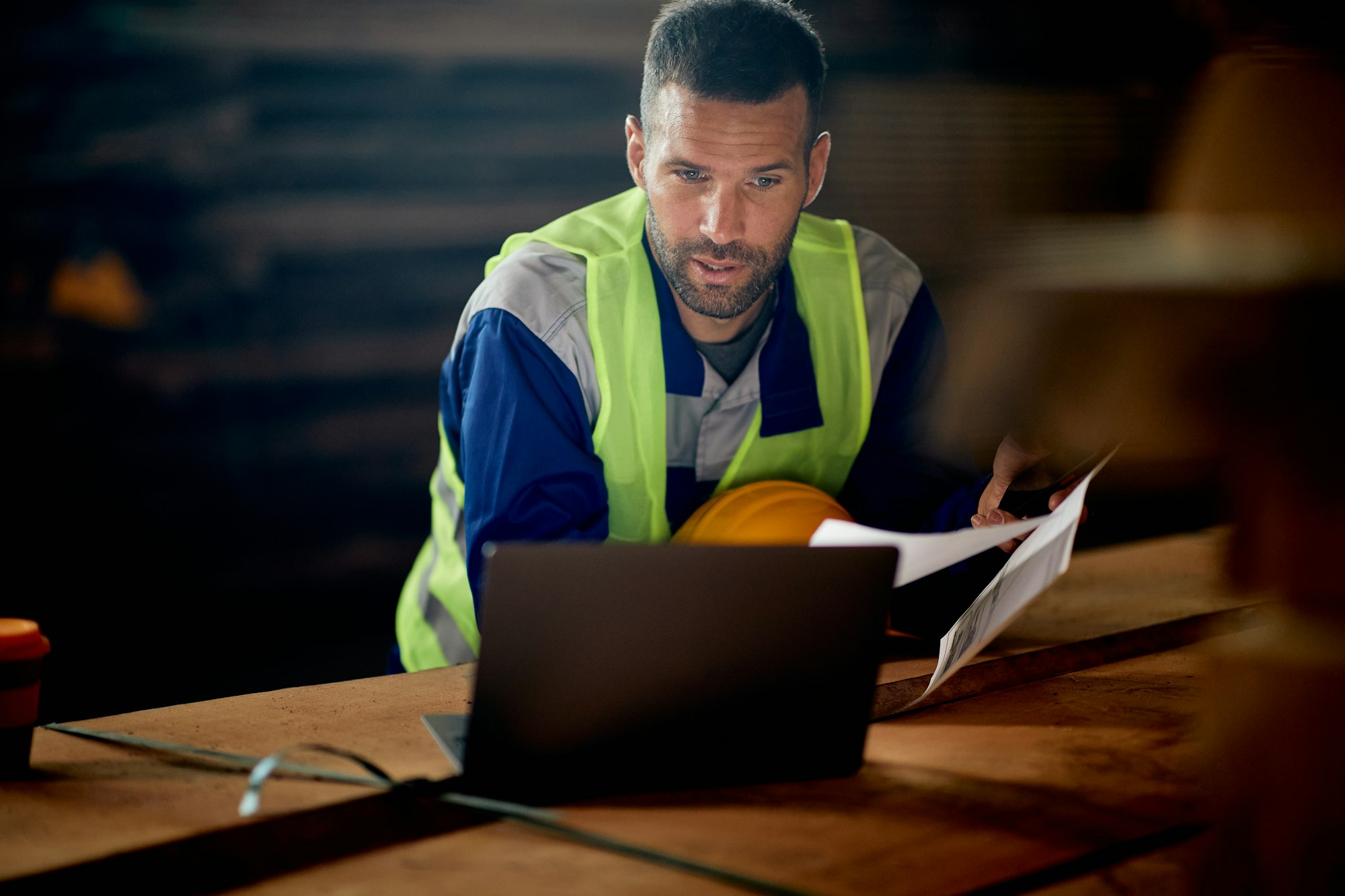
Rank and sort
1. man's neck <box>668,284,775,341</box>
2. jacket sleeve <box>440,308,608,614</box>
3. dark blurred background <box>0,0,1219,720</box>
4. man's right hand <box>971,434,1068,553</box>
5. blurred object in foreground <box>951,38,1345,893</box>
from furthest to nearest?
dark blurred background <box>0,0,1219,720</box> → man's neck <box>668,284,775,341</box> → jacket sleeve <box>440,308,608,614</box> → man's right hand <box>971,434,1068,553</box> → blurred object in foreground <box>951,38,1345,893</box>

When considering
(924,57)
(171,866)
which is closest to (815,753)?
(171,866)

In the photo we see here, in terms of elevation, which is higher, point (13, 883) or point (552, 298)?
point (552, 298)

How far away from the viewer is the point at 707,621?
833 mm

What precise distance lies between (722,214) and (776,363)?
230mm

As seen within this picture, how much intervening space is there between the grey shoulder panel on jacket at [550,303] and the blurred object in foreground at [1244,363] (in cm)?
112

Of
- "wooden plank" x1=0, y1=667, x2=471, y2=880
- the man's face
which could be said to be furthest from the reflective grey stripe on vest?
"wooden plank" x1=0, y1=667, x2=471, y2=880

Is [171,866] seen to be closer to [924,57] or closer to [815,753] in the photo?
[815,753]

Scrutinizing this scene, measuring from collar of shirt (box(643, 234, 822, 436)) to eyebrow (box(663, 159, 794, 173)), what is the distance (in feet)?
0.41

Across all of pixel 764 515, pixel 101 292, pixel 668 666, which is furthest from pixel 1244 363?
pixel 101 292

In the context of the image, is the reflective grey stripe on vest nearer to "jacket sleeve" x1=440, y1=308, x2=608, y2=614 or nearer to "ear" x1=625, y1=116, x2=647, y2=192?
"jacket sleeve" x1=440, y1=308, x2=608, y2=614

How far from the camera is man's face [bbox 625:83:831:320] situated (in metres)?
1.61

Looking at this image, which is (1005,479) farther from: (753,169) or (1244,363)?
(1244,363)

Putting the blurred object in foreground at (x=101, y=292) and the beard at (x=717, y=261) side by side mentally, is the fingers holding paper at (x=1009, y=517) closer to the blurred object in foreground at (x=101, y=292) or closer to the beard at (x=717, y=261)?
the beard at (x=717, y=261)

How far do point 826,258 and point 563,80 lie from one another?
6.35 ft
